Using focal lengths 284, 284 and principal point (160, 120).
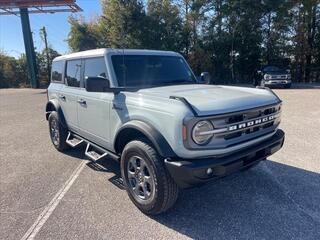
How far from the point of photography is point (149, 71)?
4.43 meters

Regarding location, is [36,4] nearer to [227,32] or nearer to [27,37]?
[27,37]

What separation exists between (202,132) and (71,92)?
3.18 m

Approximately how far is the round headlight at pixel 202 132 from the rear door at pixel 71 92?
105 inches

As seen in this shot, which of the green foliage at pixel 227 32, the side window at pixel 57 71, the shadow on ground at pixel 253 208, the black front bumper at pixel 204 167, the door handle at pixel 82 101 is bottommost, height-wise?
the shadow on ground at pixel 253 208

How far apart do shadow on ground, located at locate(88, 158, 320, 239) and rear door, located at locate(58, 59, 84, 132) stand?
1.52 m

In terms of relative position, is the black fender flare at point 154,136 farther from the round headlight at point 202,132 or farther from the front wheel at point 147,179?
the round headlight at point 202,132

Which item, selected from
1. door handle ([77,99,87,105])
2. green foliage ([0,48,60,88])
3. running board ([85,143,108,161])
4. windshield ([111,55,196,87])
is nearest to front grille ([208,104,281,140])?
windshield ([111,55,196,87])

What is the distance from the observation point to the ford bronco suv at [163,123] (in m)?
2.95

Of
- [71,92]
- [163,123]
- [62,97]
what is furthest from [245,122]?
[62,97]

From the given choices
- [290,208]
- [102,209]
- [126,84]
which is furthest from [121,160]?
[290,208]

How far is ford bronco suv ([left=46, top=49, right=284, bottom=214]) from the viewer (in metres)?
2.95

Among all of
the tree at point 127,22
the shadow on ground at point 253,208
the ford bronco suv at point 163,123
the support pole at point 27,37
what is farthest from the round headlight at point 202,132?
the support pole at point 27,37

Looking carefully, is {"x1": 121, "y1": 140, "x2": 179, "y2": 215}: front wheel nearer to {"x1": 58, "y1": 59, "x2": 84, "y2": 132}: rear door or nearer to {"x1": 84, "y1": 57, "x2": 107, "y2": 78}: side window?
{"x1": 84, "y1": 57, "x2": 107, "y2": 78}: side window

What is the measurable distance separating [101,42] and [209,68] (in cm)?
1102
